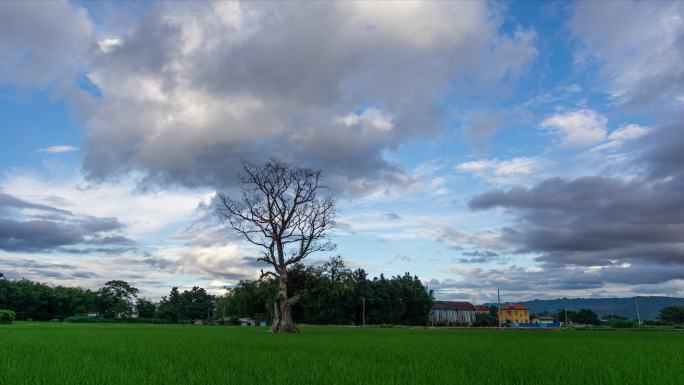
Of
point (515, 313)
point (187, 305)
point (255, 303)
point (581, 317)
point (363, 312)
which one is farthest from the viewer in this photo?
point (515, 313)

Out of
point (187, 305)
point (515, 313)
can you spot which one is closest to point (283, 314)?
point (187, 305)

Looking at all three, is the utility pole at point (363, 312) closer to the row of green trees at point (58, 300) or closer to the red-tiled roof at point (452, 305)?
the red-tiled roof at point (452, 305)

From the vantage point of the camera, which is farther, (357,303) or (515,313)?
(515,313)

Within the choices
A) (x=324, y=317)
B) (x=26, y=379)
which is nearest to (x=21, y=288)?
(x=324, y=317)

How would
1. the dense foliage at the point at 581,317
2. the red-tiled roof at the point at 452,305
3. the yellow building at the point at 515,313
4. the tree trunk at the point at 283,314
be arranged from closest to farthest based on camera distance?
1. the tree trunk at the point at 283,314
2. the dense foliage at the point at 581,317
3. the red-tiled roof at the point at 452,305
4. the yellow building at the point at 515,313

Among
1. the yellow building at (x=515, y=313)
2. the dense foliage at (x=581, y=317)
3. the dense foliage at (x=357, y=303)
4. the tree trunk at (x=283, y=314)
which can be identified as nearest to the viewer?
the tree trunk at (x=283, y=314)

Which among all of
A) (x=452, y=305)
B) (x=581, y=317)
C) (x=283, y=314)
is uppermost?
(x=452, y=305)

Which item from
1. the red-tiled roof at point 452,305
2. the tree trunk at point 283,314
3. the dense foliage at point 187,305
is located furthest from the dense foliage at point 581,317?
the dense foliage at point 187,305

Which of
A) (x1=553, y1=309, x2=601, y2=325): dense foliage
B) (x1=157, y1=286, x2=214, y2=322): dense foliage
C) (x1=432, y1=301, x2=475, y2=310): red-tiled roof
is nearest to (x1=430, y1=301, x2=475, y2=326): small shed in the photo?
(x1=432, y1=301, x2=475, y2=310): red-tiled roof

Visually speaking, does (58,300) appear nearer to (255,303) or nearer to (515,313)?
(255,303)

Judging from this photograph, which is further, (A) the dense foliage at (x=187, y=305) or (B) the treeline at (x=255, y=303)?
(A) the dense foliage at (x=187, y=305)

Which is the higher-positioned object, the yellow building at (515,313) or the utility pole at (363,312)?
the yellow building at (515,313)

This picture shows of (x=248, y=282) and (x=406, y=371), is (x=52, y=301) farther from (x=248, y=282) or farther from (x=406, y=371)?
(x=406, y=371)

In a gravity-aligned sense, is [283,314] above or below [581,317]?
below
